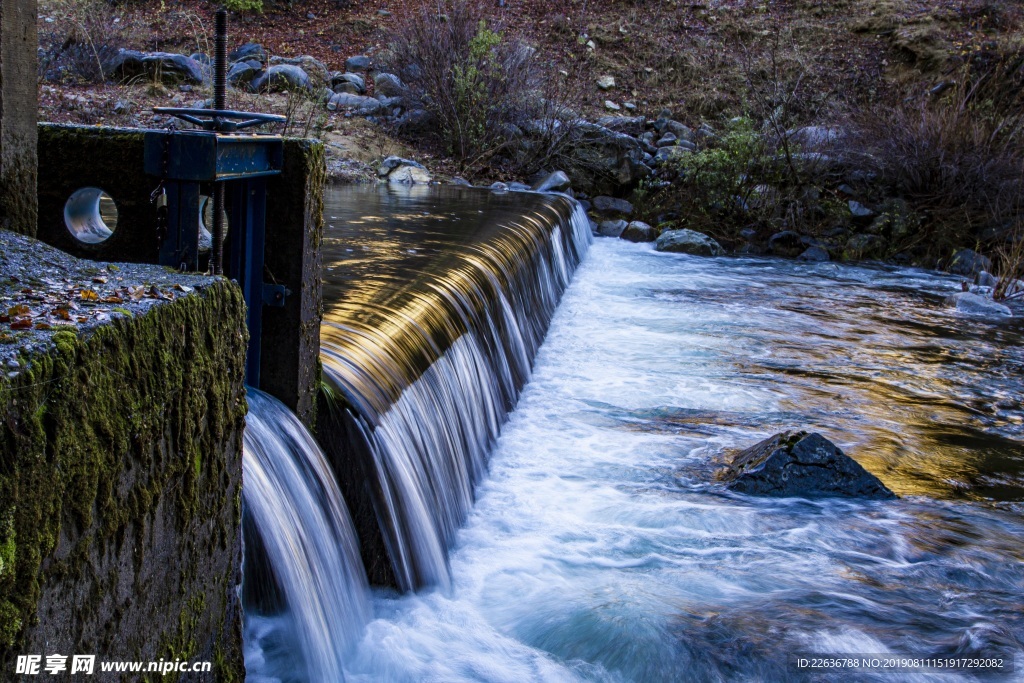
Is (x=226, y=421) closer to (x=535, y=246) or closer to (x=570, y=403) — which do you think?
(x=570, y=403)

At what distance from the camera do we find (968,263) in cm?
1399

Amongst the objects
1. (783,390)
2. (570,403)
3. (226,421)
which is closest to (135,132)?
(226,421)

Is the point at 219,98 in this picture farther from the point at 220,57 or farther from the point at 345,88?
the point at 345,88

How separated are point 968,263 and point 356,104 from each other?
33.3 ft

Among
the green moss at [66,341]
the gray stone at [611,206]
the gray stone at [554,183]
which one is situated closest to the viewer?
the green moss at [66,341]

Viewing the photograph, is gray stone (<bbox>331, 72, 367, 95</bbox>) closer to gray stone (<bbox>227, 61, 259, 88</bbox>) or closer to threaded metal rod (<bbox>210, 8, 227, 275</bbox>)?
gray stone (<bbox>227, 61, 259, 88</bbox>)

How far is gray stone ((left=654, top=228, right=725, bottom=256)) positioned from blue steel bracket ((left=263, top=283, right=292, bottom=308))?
38.5 ft

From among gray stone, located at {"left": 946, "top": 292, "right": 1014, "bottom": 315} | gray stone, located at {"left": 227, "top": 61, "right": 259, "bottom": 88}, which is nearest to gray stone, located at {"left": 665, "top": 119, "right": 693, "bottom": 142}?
gray stone, located at {"left": 227, "top": 61, "right": 259, "bottom": 88}

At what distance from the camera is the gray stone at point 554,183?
1610 centimetres

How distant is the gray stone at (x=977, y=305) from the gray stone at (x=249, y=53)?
1272 cm

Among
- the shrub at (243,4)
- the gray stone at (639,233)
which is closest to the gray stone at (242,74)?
the gray stone at (639,233)

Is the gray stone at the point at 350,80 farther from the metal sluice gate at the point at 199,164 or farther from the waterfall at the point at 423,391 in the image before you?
the metal sluice gate at the point at 199,164

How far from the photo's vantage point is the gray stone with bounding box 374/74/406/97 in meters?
17.1

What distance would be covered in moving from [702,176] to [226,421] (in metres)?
14.4
